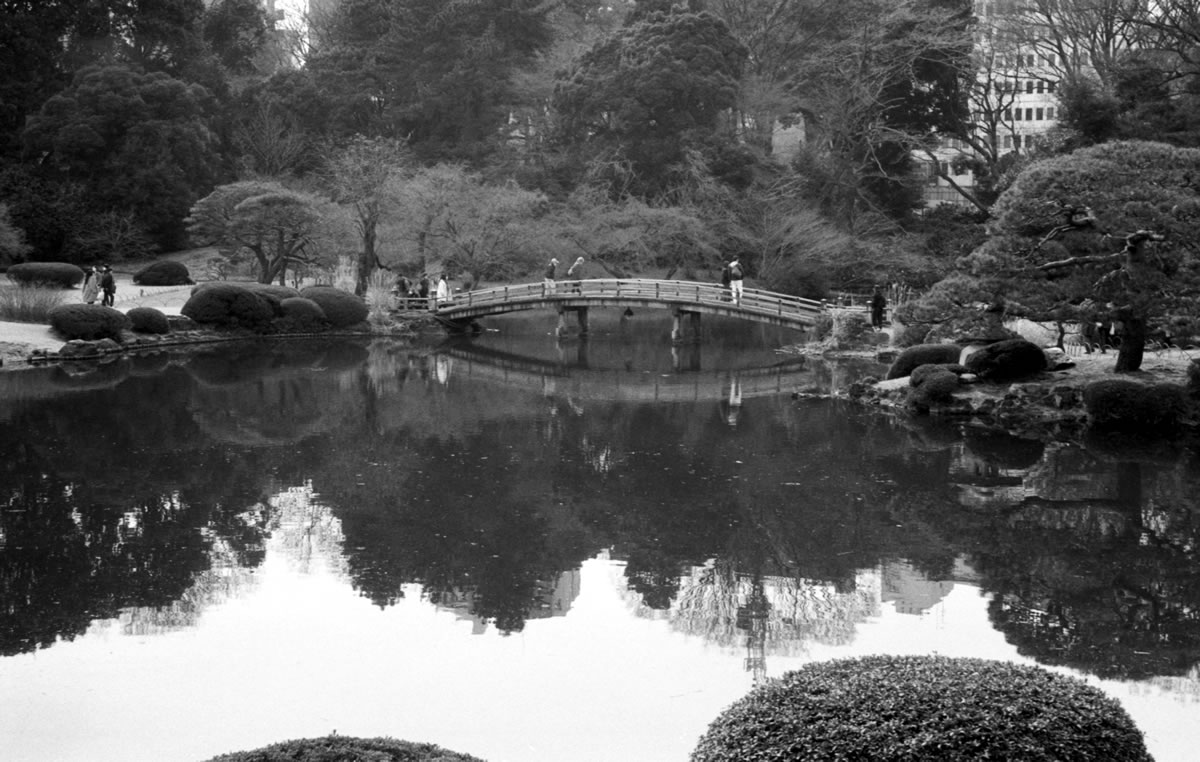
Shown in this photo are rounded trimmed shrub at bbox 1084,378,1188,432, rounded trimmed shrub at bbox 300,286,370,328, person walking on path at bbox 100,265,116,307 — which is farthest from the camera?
rounded trimmed shrub at bbox 300,286,370,328

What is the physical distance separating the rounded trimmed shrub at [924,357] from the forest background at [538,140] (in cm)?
1160

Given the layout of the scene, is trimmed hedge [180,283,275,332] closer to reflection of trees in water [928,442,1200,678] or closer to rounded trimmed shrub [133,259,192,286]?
rounded trimmed shrub [133,259,192,286]

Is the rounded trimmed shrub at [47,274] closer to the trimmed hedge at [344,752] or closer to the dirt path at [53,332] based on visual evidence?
the dirt path at [53,332]

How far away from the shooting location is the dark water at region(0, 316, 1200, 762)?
27.0ft

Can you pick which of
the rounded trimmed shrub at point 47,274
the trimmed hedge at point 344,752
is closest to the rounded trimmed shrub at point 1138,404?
the trimmed hedge at point 344,752

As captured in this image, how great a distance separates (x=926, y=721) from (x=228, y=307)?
101ft

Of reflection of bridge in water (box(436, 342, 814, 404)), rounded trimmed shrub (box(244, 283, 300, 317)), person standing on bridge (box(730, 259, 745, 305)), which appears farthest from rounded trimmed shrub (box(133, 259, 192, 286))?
person standing on bridge (box(730, 259, 745, 305))

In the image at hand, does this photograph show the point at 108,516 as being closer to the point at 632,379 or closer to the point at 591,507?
the point at 591,507

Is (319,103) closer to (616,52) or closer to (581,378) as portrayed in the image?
(616,52)

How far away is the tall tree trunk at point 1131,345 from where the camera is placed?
20.6 meters

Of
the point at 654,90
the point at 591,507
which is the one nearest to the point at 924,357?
the point at 591,507

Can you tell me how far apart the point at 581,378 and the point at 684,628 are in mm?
17848

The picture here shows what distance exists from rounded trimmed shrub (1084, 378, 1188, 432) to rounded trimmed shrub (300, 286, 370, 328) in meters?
21.4

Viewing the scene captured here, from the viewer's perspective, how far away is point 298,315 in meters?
34.2
